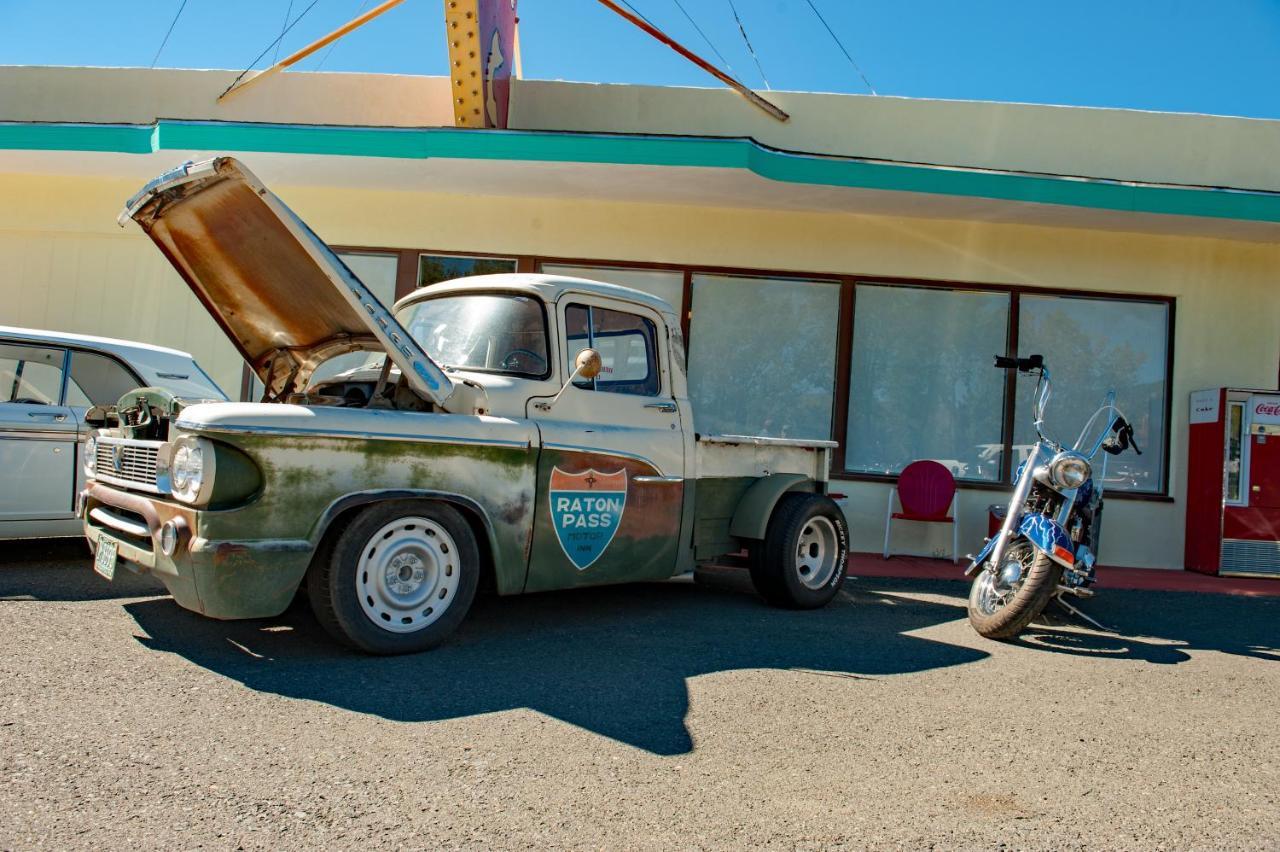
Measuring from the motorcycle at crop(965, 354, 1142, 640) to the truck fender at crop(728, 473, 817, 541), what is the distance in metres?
1.30

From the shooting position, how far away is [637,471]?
553cm

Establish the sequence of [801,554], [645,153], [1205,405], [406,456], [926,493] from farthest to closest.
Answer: [1205,405], [926,493], [645,153], [801,554], [406,456]

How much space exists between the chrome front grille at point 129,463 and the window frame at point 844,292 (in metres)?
5.28

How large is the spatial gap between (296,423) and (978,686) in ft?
11.2

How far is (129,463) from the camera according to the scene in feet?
15.6

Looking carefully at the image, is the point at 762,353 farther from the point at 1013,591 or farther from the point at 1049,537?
the point at 1049,537

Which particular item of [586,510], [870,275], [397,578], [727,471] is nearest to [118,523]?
[397,578]

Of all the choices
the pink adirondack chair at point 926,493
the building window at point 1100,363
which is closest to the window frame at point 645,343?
the pink adirondack chair at point 926,493

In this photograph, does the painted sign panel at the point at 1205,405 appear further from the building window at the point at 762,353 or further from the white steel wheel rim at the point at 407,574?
the white steel wheel rim at the point at 407,574

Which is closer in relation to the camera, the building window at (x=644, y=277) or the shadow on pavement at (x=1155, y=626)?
the shadow on pavement at (x=1155, y=626)

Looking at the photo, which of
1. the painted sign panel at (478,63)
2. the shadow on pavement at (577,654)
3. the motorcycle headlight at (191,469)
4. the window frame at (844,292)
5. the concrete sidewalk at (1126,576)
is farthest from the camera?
the window frame at (844,292)

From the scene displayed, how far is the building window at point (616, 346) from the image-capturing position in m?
5.52

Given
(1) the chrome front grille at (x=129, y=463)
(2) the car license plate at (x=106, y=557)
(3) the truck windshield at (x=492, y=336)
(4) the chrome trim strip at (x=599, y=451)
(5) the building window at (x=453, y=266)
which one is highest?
(5) the building window at (x=453, y=266)

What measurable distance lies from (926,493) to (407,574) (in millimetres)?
6040
